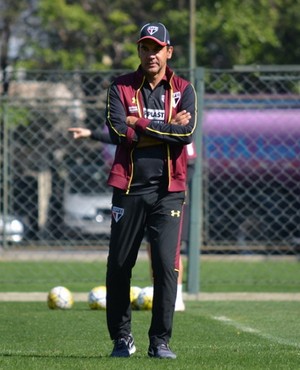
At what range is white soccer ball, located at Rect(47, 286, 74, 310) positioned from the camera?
36.2 ft

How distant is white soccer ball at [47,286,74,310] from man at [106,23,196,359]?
3764 mm

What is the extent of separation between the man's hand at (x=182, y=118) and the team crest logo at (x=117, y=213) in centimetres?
66

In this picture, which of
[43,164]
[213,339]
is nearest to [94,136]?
[213,339]

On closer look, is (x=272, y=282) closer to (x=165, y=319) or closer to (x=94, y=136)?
(x=94, y=136)

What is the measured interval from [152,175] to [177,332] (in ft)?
7.56

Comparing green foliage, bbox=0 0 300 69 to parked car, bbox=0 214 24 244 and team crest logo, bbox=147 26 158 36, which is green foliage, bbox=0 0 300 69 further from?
team crest logo, bbox=147 26 158 36

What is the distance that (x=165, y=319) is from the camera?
719 cm

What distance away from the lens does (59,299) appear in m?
11.0

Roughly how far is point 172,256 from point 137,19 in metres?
26.5

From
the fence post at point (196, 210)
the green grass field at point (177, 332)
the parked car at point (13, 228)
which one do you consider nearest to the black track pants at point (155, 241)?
the green grass field at point (177, 332)

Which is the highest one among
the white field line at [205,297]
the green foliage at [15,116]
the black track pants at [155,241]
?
the green foliage at [15,116]

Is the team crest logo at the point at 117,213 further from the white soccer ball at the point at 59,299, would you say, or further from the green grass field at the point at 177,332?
the white soccer ball at the point at 59,299

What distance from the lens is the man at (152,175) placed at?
23.5 ft

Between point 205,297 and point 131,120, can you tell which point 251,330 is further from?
point 205,297
